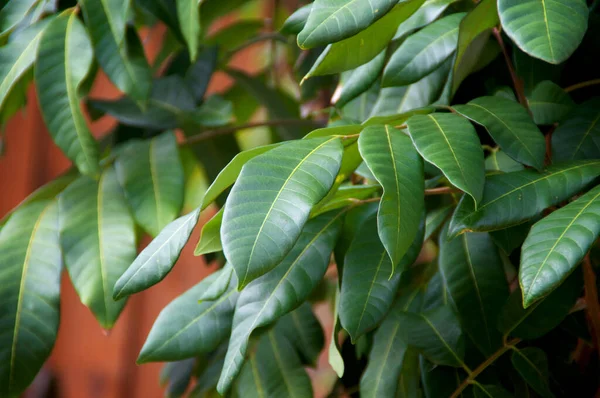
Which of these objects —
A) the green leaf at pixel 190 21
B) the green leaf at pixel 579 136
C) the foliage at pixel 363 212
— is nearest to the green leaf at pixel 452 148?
the foliage at pixel 363 212

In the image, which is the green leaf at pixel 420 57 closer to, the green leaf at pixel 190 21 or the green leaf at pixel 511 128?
→ the green leaf at pixel 511 128

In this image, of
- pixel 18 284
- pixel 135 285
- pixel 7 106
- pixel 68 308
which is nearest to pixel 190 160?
pixel 7 106

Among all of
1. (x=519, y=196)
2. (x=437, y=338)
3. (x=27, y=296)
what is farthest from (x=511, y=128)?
(x=27, y=296)

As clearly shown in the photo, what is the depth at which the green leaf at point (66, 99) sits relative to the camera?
0.56m

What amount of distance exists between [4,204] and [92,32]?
3.38 ft

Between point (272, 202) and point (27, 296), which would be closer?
point (272, 202)

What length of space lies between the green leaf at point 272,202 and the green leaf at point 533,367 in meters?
0.22

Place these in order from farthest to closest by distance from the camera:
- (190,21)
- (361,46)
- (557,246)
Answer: (190,21), (361,46), (557,246)

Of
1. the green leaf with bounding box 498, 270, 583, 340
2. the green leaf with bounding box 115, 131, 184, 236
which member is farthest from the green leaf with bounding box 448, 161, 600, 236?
the green leaf with bounding box 115, 131, 184, 236

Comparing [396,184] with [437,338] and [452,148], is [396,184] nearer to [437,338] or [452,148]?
[452,148]

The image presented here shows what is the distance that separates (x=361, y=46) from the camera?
0.46 m

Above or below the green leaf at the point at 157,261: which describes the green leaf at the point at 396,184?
above

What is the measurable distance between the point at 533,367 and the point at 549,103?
0.19 m

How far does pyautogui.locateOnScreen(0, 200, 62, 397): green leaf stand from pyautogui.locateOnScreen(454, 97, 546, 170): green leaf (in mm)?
348
